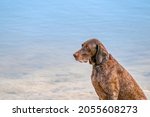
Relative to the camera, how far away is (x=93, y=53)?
7.20 m

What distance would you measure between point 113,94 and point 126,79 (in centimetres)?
28

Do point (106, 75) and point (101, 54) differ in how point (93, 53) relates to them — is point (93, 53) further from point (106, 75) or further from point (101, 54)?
point (106, 75)

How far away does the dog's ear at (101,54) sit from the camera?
7.12 m

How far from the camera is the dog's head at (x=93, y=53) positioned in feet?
23.4

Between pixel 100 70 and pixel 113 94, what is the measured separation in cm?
34

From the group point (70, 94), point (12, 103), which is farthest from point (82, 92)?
point (12, 103)

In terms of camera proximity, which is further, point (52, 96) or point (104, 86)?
point (52, 96)

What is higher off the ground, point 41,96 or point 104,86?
point 104,86

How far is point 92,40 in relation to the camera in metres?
7.21

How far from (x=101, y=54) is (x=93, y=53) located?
0.12m

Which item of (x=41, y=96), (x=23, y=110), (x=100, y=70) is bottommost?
(x=41, y=96)

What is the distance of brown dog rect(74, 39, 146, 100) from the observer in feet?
23.5

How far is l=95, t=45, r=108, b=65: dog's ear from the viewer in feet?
23.4

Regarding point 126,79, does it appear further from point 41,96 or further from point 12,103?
point 41,96
